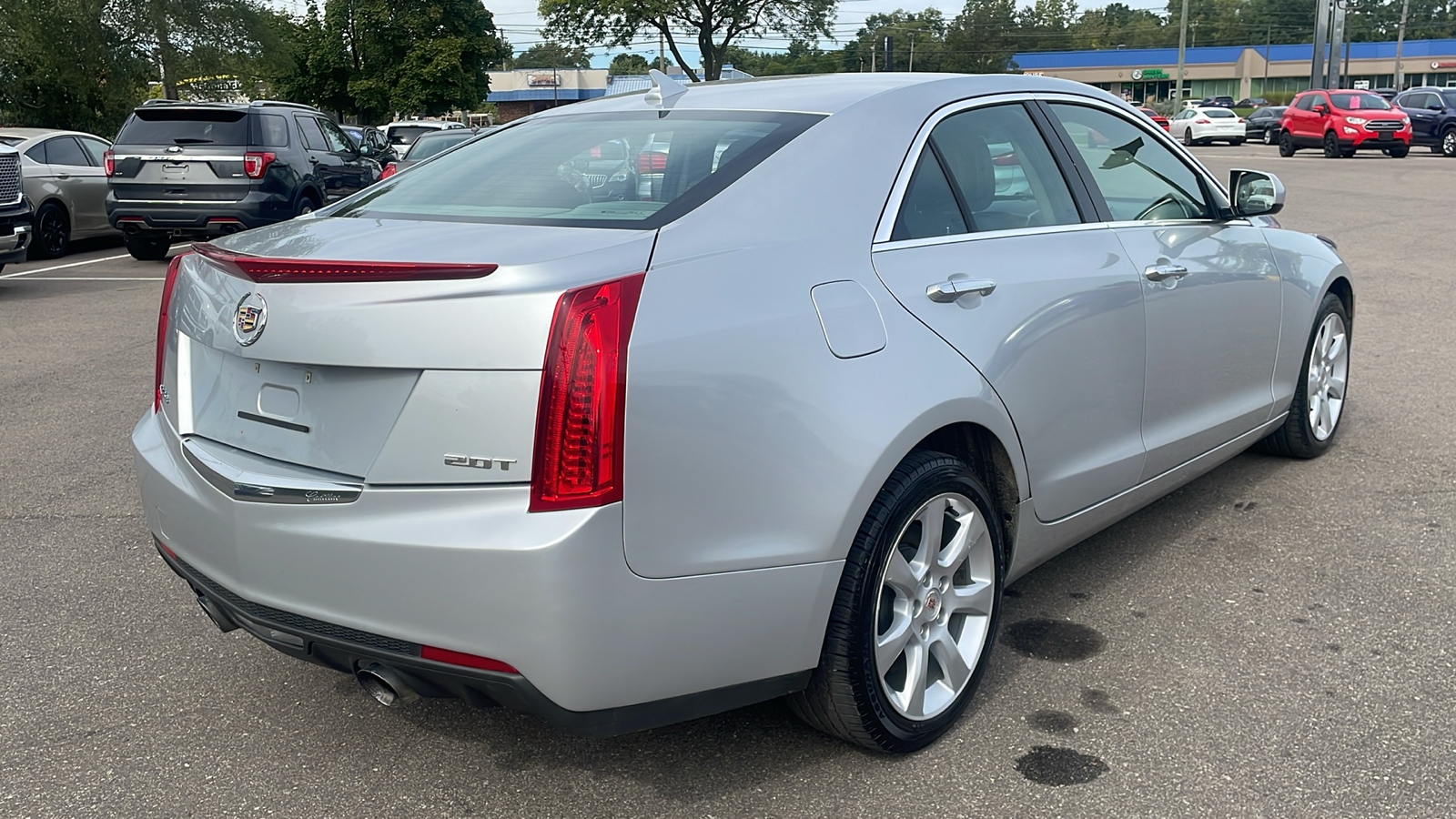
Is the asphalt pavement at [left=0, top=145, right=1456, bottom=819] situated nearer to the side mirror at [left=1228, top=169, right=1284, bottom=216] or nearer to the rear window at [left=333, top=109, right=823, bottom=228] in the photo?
the side mirror at [left=1228, top=169, right=1284, bottom=216]

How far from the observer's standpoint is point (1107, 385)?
356 centimetres

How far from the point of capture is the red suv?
30.2 meters

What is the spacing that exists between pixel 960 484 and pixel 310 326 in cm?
152

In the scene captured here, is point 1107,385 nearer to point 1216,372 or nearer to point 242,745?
point 1216,372

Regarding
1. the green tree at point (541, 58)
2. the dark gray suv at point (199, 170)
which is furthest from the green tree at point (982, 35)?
the dark gray suv at point (199, 170)

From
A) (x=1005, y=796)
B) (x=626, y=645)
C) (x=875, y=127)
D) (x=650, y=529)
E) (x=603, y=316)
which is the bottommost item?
(x=1005, y=796)

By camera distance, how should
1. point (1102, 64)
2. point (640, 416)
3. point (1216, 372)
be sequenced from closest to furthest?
point (640, 416) < point (1216, 372) < point (1102, 64)

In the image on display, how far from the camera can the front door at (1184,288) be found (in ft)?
12.6

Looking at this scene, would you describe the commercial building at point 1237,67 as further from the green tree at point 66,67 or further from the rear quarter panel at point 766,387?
the rear quarter panel at point 766,387

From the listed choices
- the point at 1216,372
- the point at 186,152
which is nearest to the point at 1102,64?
the point at 186,152

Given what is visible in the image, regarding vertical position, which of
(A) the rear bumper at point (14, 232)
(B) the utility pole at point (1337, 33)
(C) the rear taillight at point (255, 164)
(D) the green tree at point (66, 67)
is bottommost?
(A) the rear bumper at point (14, 232)

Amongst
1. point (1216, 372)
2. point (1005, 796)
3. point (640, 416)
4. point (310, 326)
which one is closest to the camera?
point (640, 416)

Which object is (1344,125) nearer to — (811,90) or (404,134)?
(404,134)

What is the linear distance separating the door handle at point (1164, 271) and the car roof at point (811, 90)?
631 mm
